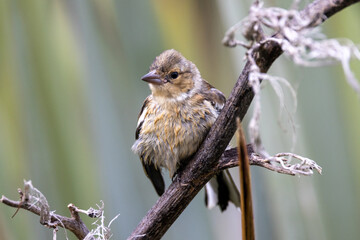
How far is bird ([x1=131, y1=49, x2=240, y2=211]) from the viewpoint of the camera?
78.4 inches

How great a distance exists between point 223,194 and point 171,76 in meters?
0.57

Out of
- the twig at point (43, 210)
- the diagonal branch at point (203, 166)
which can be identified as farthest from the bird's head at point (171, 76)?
the twig at point (43, 210)

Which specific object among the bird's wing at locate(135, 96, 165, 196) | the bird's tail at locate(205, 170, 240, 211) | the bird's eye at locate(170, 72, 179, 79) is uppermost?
the bird's eye at locate(170, 72, 179, 79)

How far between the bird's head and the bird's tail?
420mm

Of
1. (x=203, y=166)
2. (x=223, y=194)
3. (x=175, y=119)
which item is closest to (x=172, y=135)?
(x=175, y=119)

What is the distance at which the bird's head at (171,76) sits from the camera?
2.11 m

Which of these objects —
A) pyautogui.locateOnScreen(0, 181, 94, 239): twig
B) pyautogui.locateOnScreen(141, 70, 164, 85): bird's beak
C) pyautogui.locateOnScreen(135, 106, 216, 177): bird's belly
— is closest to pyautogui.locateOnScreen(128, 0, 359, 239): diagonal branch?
pyautogui.locateOnScreen(0, 181, 94, 239): twig

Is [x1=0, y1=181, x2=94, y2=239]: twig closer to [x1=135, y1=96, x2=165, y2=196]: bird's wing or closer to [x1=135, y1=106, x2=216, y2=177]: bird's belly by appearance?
[x1=135, y1=106, x2=216, y2=177]: bird's belly

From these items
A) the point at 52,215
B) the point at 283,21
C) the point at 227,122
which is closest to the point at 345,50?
the point at 283,21

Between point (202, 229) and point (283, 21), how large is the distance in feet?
4.25

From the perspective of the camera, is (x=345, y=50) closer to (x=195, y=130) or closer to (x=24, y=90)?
(x=195, y=130)

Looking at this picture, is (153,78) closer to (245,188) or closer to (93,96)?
(93,96)

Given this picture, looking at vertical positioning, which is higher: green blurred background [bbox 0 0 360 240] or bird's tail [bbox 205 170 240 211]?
green blurred background [bbox 0 0 360 240]

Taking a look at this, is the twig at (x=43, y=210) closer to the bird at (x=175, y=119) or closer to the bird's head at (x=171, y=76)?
the bird at (x=175, y=119)
